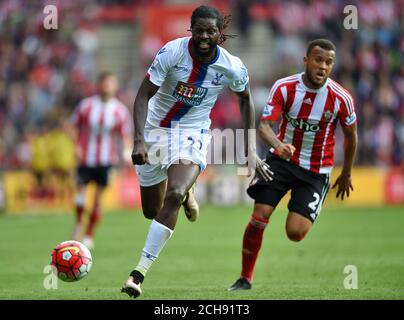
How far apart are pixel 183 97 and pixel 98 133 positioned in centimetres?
643

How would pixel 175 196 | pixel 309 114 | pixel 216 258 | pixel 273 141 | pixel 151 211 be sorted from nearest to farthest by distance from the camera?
pixel 175 196 < pixel 273 141 < pixel 309 114 < pixel 151 211 < pixel 216 258

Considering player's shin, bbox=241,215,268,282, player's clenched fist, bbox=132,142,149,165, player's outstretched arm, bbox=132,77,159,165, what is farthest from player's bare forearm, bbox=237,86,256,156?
player's clenched fist, bbox=132,142,149,165

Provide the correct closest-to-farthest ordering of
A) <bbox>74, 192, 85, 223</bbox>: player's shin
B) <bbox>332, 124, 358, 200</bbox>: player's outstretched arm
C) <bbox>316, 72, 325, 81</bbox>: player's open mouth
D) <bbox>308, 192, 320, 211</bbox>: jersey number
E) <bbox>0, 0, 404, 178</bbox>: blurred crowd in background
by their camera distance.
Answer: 1. <bbox>316, 72, 325, 81</bbox>: player's open mouth
2. <bbox>332, 124, 358, 200</bbox>: player's outstretched arm
3. <bbox>308, 192, 320, 211</bbox>: jersey number
4. <bbox>74, 192, 85, 223</bbox>: player's shin
5. <bbox>0, 0, 404, 178</bbox>: blurred crowd in background

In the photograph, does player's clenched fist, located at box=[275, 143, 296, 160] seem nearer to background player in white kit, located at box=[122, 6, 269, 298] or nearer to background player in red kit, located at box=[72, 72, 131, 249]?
background player in white kit, located at box=[122, 6, 269, 298]

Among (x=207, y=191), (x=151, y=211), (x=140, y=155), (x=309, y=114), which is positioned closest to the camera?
(x=140, y=155)

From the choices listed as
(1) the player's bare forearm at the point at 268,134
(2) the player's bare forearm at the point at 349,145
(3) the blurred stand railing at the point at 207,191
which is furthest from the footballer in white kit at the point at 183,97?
(3) the blurred stand railing at the point at 207,191

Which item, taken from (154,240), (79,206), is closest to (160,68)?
(154,240)

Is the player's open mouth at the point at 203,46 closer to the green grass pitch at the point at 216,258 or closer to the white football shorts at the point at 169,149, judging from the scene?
the white football shorts at the point at 169,149

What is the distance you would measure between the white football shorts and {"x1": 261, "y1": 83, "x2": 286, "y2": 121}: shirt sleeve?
63 cm

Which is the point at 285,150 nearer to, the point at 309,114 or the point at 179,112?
the point at 309,114

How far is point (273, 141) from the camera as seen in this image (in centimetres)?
881

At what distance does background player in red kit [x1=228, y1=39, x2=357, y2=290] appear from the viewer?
901cm

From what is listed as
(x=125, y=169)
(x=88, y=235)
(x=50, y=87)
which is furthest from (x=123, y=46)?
(x=88, y=235)
